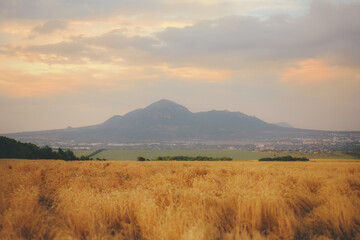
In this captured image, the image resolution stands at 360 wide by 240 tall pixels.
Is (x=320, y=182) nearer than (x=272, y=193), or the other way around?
(x=272, y=193)

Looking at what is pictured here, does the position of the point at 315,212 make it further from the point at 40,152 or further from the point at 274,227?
the point at 40,152

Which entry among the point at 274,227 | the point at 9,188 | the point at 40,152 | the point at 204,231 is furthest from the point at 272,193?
the point at 40,152

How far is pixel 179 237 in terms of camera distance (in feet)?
12.7

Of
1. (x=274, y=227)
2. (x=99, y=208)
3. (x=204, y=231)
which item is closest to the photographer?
(x=204, y=231)

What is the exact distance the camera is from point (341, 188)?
720 centimetres

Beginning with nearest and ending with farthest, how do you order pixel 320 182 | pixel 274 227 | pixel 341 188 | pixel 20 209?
pixel 274 227, pixel 20 209, pixel 341 188, pixel 320 182

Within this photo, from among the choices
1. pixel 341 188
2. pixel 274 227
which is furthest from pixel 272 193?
pixel 341 188

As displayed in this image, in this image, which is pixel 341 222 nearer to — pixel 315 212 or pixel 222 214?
pixel 315 212

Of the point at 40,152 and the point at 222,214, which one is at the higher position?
the point at 222,214

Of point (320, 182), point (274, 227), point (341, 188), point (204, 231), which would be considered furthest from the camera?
point (320, 182)

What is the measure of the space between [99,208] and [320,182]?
7.39 meters

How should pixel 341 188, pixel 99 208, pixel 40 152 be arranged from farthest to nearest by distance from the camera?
1. pixel 40 152
2. pixel 341 188
3. pixel 99 208

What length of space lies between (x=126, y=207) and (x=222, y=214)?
6.45 feet

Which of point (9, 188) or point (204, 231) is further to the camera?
point (9, 188)
